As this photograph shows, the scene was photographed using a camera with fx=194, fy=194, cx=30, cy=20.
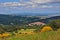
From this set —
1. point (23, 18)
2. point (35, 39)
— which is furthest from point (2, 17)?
point (35, 39)

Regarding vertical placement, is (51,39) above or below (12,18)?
above

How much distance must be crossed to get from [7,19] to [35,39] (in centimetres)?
8490

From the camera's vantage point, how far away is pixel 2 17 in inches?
3489

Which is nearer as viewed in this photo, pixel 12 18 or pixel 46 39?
pixel 46 39

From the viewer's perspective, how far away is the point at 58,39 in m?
7.56

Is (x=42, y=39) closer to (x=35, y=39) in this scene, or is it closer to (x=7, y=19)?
(x=35, y=39)

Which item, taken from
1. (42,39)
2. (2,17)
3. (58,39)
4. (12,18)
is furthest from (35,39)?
(12,18)

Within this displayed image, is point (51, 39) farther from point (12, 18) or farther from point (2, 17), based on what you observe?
point (12, 18)

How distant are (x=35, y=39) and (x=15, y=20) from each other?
8550cm

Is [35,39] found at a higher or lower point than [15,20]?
higher

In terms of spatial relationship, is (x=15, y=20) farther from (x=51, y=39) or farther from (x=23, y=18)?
(x=51, y=39)

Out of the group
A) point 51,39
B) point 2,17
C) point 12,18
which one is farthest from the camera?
point 12,18

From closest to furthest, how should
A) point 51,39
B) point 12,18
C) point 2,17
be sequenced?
point 51,39, point 2,17, point 12,18

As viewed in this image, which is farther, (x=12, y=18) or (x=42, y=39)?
(x=12, y=18)
